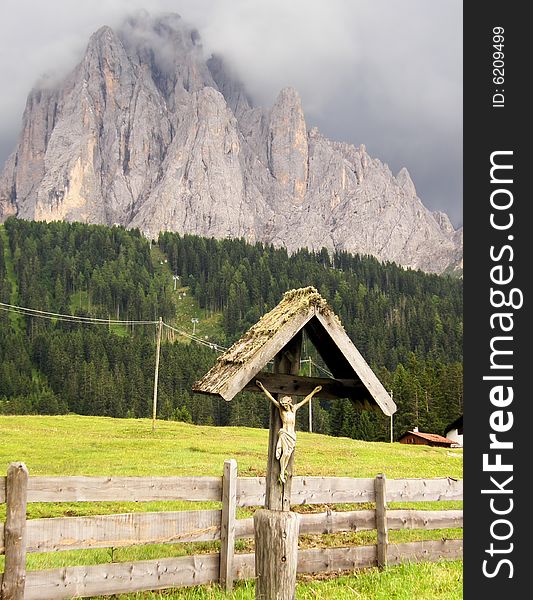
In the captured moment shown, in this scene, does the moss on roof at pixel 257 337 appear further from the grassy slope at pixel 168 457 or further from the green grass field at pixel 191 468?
the grassy slope at pixel 168 457

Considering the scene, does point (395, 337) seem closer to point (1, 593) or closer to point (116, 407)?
point (116, 407)

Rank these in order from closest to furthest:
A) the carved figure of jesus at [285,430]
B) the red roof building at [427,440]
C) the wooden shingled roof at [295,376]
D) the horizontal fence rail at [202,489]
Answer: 1. the wooden shingled roof at [295,376]
2. the carved figure of jesus at [285,430]
3. the horizontal fence rail at [202,489]
4. the red roof building at [427,440]

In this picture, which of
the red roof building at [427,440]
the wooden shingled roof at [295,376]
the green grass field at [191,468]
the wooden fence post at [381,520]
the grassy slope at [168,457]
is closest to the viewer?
the wooden shingled roof at [295,376]

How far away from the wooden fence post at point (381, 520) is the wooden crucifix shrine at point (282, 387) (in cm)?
573

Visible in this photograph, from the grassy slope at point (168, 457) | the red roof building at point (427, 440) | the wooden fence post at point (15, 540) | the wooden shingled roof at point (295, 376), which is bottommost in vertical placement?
the red roof building at point (427, 440)

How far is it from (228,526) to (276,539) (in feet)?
13.0

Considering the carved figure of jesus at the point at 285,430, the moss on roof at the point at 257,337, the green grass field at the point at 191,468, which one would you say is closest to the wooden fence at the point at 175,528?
the green grass field at the point at 191,468

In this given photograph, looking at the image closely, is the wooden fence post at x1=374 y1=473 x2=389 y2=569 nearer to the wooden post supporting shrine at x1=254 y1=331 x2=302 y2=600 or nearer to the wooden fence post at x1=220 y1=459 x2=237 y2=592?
the wooden fence post at x1=220 y1=459 x2=237 y2=592

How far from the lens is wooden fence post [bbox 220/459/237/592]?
10.4 m

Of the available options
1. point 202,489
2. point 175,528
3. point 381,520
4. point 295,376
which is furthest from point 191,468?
point 295,376

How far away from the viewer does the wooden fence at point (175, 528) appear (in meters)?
8.67

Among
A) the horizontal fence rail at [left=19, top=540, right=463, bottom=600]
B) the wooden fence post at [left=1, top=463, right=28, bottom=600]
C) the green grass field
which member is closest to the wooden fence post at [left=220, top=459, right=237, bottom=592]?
the horizontal fence rail at [left=19, top=540, right=463, bottom=600]

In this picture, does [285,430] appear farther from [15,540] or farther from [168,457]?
[168,457]

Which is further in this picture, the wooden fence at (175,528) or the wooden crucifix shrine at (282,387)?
the wooden fence at (175,528)
